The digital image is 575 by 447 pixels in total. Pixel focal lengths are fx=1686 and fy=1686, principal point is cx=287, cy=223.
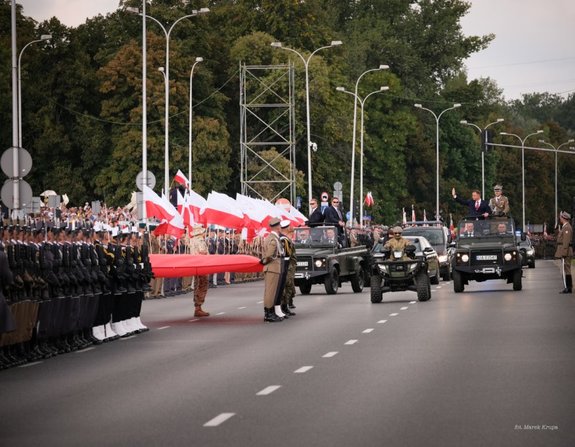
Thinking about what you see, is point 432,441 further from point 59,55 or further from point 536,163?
point 536,163

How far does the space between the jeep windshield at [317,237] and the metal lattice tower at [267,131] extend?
1371 inches

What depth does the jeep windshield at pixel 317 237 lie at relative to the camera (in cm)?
4384

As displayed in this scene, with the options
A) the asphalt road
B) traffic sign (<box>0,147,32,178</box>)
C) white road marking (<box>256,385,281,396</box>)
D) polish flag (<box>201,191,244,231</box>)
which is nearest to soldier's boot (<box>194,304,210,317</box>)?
the asphalt road

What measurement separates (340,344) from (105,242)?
15.2 ft

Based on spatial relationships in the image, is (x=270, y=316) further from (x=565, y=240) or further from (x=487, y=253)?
(x=487, y=253)

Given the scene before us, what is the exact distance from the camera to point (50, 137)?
270ft

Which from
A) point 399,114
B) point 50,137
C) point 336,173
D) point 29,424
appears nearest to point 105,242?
point 29,424

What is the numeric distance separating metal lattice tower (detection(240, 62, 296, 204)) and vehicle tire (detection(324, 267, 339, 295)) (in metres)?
36.1

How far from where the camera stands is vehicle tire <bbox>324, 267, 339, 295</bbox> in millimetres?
42688

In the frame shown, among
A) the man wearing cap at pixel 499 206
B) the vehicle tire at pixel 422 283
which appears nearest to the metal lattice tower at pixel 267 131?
→ the man wearing cap at pixel 499 206

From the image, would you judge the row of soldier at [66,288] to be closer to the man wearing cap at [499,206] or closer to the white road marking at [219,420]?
the white road marking at [219,420]

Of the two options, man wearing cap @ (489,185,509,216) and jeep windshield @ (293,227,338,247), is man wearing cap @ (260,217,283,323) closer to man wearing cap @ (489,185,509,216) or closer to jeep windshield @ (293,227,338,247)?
jeep windshield @ (293,227,338,247)

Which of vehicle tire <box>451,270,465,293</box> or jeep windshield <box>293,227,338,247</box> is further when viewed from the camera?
jeep windshield <box>293,227,338,247</box>

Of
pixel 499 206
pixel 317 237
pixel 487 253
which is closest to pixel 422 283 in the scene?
pixel 487 253
